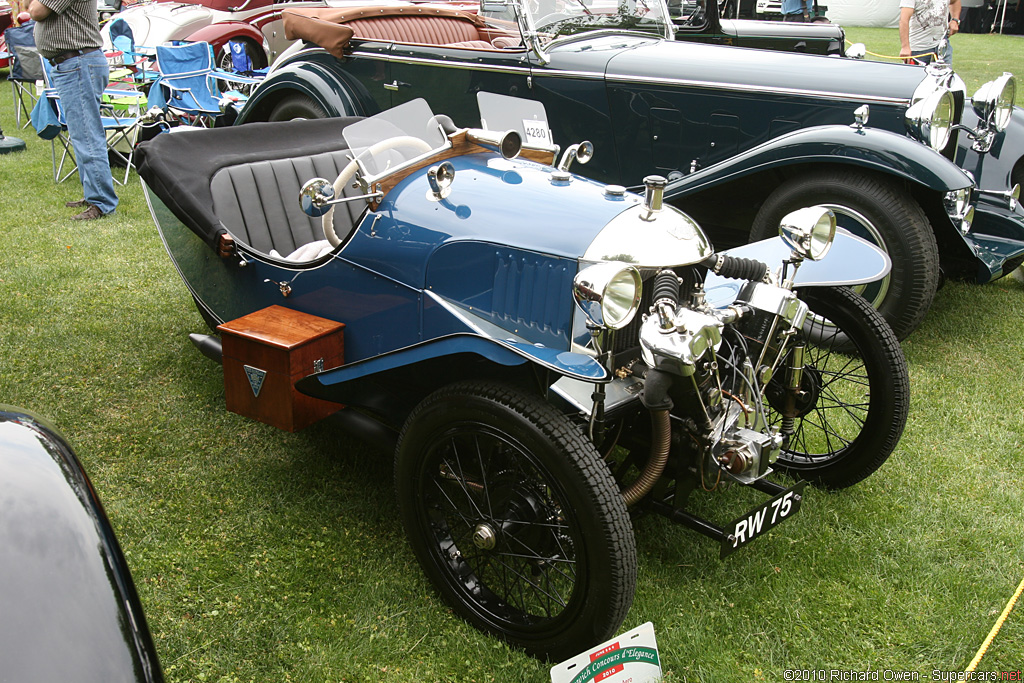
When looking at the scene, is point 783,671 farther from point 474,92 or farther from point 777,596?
point 474,92

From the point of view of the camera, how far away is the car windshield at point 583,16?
4840 mm

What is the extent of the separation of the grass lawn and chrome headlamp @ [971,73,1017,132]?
1352 millimetres

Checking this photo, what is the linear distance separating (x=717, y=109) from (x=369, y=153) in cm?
256

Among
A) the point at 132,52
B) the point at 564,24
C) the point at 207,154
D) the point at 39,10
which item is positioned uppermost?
the point at 39,10

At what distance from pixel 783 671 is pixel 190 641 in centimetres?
166

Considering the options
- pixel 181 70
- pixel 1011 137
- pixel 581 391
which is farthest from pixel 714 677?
pixel 181 70

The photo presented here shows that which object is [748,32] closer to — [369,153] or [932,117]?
[932,117]

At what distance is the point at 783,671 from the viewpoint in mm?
2248

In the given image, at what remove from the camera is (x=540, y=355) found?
82.3 inches

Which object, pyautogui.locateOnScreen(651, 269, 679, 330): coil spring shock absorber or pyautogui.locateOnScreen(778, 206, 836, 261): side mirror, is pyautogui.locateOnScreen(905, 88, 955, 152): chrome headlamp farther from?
pyautogui.locateOnScreen(651, 269, 679, 330): coil spring shock absorber

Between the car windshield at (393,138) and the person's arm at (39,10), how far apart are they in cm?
400

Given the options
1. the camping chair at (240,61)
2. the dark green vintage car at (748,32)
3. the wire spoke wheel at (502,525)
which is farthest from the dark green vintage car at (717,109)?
the camping chair at (240,61)

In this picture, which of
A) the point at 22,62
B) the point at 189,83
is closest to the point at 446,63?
the point at 189,83

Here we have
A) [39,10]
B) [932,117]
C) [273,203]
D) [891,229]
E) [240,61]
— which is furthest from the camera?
[240,61]
